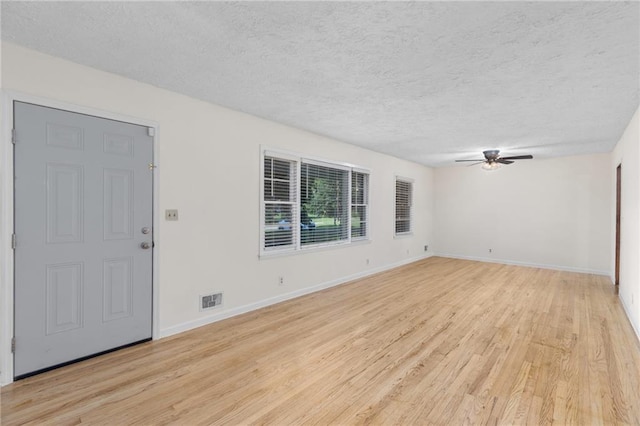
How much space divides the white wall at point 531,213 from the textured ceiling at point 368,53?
124 inches

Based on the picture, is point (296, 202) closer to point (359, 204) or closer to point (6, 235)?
point (359, 204)

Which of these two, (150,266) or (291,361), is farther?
(150,266)

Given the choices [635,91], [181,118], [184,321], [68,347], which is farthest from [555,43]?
[68,347]

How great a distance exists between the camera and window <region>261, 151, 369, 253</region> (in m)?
4.29

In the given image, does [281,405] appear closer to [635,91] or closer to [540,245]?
[635,91]

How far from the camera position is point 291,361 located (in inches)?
105

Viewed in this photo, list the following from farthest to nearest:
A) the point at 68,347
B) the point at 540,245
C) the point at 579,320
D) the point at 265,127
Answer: the point at 540,245 → the point at 265,127 → the point at 579,320 → the point at 68,347

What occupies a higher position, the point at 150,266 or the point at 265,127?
the point at 265,127

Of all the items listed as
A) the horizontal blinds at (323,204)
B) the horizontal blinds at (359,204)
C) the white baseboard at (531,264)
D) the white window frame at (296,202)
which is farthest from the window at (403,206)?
the horizontal blinds at (323,204)

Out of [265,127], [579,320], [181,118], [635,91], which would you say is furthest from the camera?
[265,127]

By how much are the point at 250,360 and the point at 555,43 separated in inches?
139

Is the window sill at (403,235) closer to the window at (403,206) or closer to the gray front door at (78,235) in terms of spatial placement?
the window at (403,206)

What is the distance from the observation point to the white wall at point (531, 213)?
6.31 m

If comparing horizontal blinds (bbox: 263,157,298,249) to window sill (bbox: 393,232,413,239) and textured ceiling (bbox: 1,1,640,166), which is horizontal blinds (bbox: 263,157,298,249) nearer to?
textured ceiling (bbox: 1,1,640,166)
